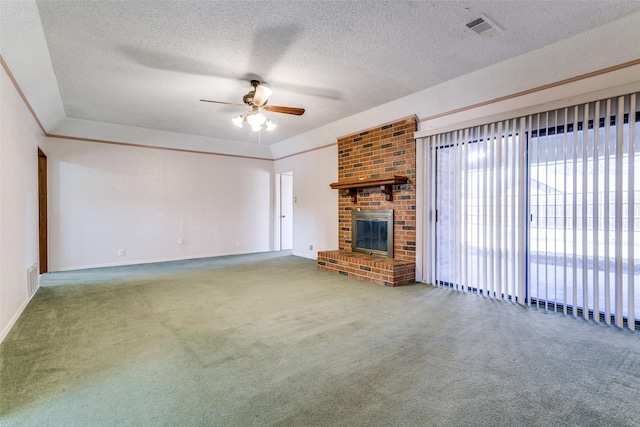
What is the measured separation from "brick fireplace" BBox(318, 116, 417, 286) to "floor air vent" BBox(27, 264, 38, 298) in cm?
401

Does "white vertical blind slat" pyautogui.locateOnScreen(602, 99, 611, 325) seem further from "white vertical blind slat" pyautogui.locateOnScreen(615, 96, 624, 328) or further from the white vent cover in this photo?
the white vent cover

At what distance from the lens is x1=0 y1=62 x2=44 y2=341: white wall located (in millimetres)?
2752

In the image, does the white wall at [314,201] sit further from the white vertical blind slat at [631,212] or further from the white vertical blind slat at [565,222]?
the white vertical blind slat at [631,212]

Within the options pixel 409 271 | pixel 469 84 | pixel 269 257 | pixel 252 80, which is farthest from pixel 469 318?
pixel 269 257

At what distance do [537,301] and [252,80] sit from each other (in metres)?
4.19

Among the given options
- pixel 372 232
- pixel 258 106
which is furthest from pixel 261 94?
pixel 372 232

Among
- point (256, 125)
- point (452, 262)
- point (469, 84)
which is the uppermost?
point (469, 84)

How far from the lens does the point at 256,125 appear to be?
12.7ft

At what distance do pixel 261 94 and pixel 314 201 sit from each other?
343 cm

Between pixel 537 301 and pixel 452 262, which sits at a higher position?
pixel 452 262

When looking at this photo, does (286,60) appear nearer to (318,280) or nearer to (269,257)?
(318,280)

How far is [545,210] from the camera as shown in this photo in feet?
11.2

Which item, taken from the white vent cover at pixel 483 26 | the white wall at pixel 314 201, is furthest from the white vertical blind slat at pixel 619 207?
the white wall at pixel 314 201

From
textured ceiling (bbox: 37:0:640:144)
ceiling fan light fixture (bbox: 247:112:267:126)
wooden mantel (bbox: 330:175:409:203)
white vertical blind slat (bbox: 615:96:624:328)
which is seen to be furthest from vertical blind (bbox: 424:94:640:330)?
ceiling fan light fixture (bbox: 247:112:267:126)
